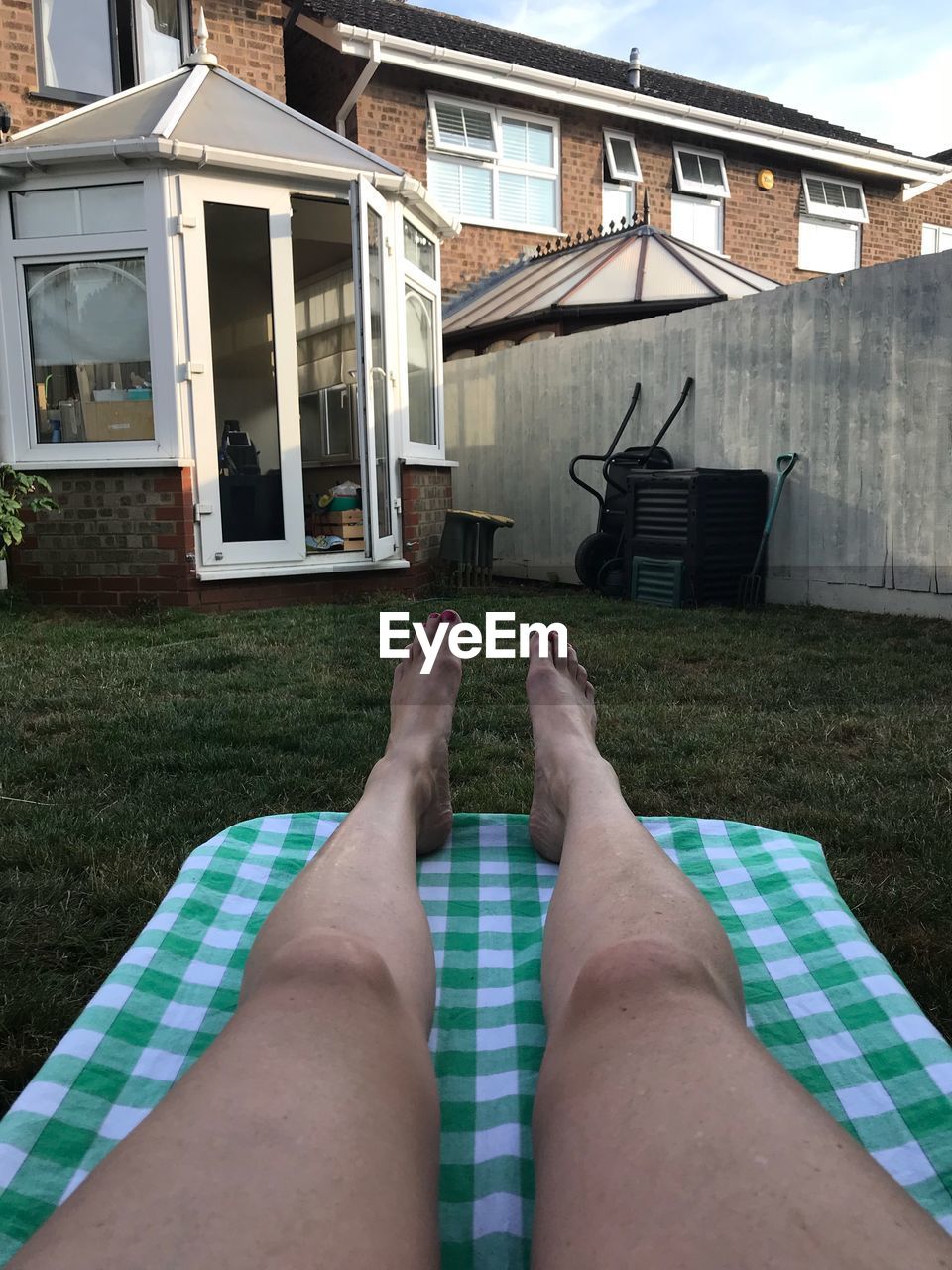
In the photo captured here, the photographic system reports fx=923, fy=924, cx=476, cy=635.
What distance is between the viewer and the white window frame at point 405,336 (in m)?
7.01

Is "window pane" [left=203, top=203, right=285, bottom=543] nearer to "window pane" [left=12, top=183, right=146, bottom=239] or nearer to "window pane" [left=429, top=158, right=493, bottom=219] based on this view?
"window pane" [left=12, top=183, right=146, bottom=239]

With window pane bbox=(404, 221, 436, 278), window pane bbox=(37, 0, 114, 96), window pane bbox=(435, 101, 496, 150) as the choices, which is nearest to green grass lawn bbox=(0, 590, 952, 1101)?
window pane bbox=(404, 221, 436, 278)

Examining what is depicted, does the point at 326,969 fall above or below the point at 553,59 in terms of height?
below

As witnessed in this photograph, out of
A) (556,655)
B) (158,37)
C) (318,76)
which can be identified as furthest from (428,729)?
(318,76)

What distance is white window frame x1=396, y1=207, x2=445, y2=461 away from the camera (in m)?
7.01

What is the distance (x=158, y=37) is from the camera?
27.4 ft

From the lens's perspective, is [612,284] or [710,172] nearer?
[612,284]

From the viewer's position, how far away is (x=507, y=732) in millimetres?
3439

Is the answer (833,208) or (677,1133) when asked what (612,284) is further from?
(677,1133)

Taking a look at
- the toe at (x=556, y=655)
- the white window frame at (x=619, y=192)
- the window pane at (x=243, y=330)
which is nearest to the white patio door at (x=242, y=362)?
the window pane at (x=243, y=330)

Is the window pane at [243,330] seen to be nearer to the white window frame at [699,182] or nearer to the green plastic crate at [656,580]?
the green plastic crate at [656,580]

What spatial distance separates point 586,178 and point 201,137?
732 centimetres

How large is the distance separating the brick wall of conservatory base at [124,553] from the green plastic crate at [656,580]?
7.66 ft

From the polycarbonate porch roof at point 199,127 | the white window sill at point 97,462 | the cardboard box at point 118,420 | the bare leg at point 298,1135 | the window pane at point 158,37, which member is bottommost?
the bare leg at point 298,1135
